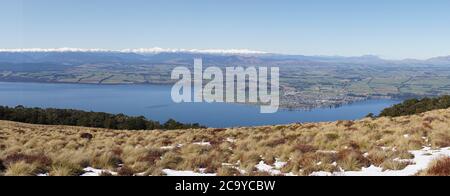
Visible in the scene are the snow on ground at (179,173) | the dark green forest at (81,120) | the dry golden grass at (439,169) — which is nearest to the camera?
the dry golden grass at (439,169)

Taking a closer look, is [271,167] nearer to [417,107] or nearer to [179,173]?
[179,173]

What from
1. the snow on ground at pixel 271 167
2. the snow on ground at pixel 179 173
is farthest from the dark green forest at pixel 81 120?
the snow on ground at pixel 179 173

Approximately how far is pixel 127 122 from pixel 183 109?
121 metres

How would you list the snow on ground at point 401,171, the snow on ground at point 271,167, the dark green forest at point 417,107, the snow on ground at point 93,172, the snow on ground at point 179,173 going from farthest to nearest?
the dark green forest at point 417,107
the snow on ground at point 271,167
the snow on ground at point 179,173
the snow on ground at point 93,172
the snow on ground at point 401,171

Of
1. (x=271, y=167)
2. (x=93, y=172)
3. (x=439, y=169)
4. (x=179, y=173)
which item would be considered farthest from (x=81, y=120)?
(x=439, y=169)

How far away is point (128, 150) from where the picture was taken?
14594mm

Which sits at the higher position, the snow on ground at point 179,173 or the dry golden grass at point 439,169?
the dry golden grass at point 439,169

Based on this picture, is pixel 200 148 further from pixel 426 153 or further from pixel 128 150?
pixel 426 153

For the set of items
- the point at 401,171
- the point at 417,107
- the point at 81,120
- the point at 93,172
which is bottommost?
the point at 81,120

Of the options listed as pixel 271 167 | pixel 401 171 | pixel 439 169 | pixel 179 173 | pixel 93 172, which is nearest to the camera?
pixel 439 169

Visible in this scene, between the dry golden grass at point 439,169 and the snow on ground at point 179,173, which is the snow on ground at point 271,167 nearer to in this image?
the snow on ground at point 179,173

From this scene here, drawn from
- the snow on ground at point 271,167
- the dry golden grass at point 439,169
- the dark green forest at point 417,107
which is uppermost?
the dry golden grass at point 439,169

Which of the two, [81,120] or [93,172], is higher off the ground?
[93,172]
